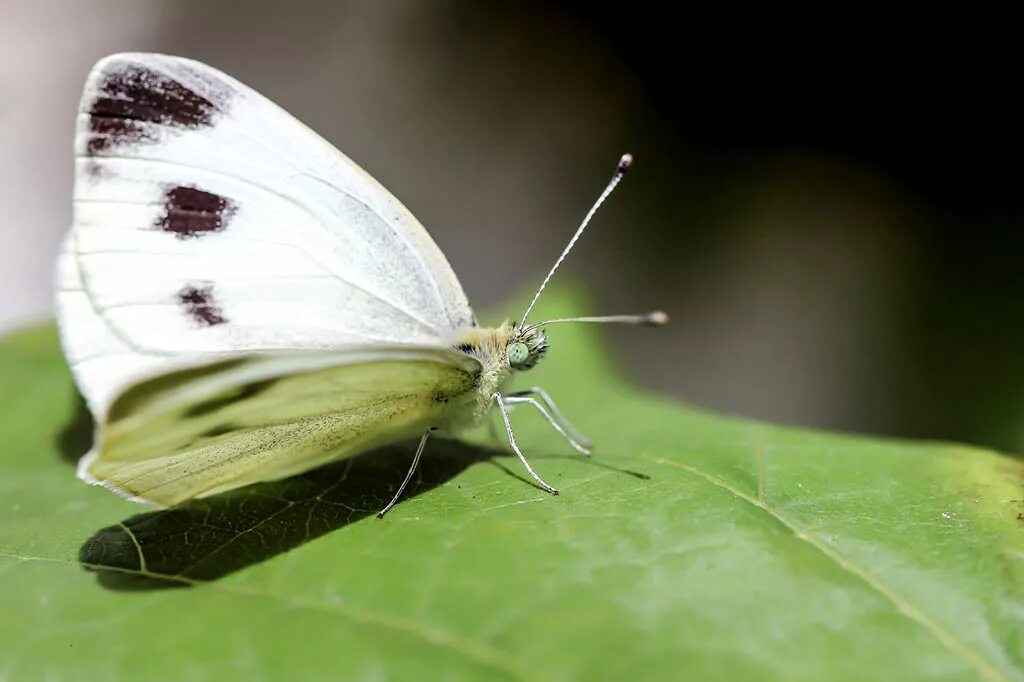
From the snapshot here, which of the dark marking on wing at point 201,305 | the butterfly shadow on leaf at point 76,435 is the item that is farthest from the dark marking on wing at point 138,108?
the butterfly shadow on leaf at point 76,435

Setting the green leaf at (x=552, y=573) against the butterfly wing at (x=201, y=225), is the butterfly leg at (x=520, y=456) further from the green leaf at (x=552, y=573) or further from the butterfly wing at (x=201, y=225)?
the butterfly wing at (x=201, y=225)

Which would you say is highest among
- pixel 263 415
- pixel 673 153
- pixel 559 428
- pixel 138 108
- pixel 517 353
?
pixel 673 153

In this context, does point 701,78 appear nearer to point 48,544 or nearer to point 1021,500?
→ point 1021,500

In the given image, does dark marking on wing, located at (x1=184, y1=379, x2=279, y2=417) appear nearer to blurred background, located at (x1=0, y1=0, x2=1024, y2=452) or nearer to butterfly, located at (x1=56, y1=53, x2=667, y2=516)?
butterfly, located at (x1=56, y1=53, x2=667, y2=516)

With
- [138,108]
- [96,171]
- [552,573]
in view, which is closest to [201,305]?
[96,171]

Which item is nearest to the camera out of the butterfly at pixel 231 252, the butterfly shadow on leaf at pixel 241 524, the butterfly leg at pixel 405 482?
the butterfly shadow on leaf at pixel 241 524

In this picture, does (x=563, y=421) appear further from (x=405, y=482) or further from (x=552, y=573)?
(x=552, y=573)
